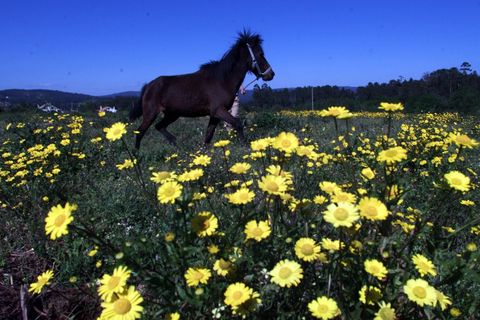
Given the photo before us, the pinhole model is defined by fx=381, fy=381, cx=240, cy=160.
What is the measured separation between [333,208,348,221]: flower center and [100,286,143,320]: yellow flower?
84cm

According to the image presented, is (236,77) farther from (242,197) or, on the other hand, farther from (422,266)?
(422,266)

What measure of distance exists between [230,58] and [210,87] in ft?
2.29

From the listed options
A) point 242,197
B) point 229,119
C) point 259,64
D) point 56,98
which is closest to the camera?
point 242,197

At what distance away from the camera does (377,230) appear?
190 cm

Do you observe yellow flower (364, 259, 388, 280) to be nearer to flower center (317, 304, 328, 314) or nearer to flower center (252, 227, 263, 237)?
flower center (317, 304, 328, 314)

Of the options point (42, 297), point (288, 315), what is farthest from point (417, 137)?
point (42, 297)

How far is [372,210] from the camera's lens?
5.16 ft

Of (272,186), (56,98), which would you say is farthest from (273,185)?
(56,98)

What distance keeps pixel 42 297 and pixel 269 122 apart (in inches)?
339

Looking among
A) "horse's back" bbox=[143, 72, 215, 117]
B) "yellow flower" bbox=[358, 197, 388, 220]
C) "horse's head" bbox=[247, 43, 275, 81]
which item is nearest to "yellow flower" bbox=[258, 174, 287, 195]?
"yellow flower" bbox=[358, 197, 388, 220]

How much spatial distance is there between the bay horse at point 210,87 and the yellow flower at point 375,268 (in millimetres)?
5348

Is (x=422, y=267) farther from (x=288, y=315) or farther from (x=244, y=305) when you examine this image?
(x=244, y=305)

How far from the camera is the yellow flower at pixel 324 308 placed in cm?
149

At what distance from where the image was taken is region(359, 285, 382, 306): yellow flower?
1.52m
